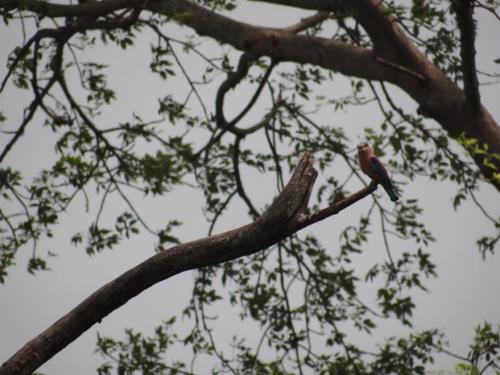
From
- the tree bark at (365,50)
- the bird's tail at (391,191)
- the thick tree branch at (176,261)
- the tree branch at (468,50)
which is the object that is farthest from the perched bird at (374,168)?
the tree branch at (468,50)

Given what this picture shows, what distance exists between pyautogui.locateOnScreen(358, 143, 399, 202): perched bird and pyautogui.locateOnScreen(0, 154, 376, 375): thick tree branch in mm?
871

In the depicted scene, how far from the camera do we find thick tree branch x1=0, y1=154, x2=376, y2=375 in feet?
9.45

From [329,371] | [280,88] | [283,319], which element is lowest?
[329,371]

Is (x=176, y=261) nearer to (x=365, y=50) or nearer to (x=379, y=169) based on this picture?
(x=379, y=169)

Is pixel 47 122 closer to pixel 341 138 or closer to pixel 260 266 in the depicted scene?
pixel 260 266

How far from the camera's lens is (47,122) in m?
7.59

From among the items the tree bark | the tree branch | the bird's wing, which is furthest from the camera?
the tree bark

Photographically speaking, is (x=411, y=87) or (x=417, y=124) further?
(x=417, y=124)

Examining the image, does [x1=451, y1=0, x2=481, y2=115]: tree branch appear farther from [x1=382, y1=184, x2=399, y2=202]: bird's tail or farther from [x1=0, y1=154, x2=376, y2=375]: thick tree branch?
[x1=0, y1=154, x2=376, y2=375]: thick tree branch

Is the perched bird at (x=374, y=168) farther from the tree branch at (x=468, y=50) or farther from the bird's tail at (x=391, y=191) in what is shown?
the tree branch at (x=468, y=50)

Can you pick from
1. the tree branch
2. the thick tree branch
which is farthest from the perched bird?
the tree branch

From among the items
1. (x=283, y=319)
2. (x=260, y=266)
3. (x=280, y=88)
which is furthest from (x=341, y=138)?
(x=283, y=319)

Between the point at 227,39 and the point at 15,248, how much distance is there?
3.53m

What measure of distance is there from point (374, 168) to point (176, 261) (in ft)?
5.30
